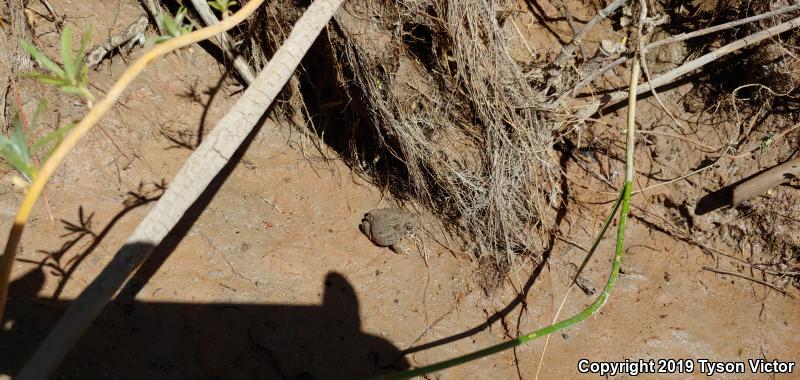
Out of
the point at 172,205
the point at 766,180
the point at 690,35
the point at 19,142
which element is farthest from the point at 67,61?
the point at 766,180

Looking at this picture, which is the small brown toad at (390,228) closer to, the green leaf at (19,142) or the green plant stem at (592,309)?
the green plant stem at (592,309)

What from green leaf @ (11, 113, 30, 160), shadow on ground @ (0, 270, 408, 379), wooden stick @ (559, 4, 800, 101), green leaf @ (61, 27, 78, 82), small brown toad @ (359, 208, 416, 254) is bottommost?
shadow on ground @ (0, 270, 408, 379)

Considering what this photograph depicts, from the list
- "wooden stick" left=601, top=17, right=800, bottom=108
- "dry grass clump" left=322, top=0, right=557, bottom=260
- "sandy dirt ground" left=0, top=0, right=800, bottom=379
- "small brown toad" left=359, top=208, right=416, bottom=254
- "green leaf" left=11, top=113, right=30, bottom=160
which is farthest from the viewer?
"small brown toad" left=359, top=208, right=416, bottom=254

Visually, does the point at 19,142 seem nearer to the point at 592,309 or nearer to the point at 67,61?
the point at 67,61

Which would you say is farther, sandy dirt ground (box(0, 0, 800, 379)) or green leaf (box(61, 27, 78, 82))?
sandy dirt ground (box(0, 0, 800, 379))

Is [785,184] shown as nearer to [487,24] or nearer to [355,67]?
[487,24]

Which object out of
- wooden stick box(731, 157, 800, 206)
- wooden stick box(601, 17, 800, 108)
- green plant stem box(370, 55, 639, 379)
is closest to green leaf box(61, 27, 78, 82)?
green plant stem box(370, 55, 639, 379)

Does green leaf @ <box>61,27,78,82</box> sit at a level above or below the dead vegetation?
below

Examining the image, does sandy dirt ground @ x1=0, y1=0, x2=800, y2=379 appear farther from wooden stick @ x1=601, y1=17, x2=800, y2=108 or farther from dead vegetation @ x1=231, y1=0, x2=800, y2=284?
wooden stick @ x1=601, y1=17, x2=800, y2=108
